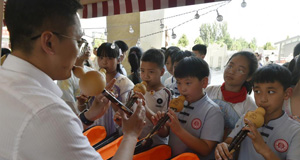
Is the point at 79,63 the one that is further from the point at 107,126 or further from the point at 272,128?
the point at 272,128

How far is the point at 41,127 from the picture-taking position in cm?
64

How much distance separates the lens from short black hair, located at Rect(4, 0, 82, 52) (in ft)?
2.35

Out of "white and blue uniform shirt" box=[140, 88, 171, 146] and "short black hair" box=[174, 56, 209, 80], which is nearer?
"short black hair" box=[174, 56, 209, 80]

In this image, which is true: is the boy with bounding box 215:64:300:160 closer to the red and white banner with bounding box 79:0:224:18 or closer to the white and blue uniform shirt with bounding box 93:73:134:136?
the red and white banner with bounding box 79:0:224:18

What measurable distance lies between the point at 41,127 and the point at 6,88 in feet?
0.64

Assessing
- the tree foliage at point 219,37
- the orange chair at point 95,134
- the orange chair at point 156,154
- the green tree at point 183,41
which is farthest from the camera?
the green tree at point 183,41

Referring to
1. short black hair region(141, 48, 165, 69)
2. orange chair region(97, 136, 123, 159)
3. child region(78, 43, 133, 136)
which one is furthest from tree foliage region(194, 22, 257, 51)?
orange chair region(97, 136, 123, 159)

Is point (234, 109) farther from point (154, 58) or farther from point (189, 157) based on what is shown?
point (154, 58)

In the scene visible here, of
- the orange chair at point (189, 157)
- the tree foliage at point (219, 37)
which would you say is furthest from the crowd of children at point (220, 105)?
the tree foliage at point (219, 37)

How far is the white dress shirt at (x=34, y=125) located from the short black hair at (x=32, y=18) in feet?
0.50

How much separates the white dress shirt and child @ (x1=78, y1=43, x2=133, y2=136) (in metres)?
1.37

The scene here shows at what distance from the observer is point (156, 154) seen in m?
1.42

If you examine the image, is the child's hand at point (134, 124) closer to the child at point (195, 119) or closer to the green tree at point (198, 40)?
the child at point (195, 119)

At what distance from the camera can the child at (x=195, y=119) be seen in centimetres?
140
